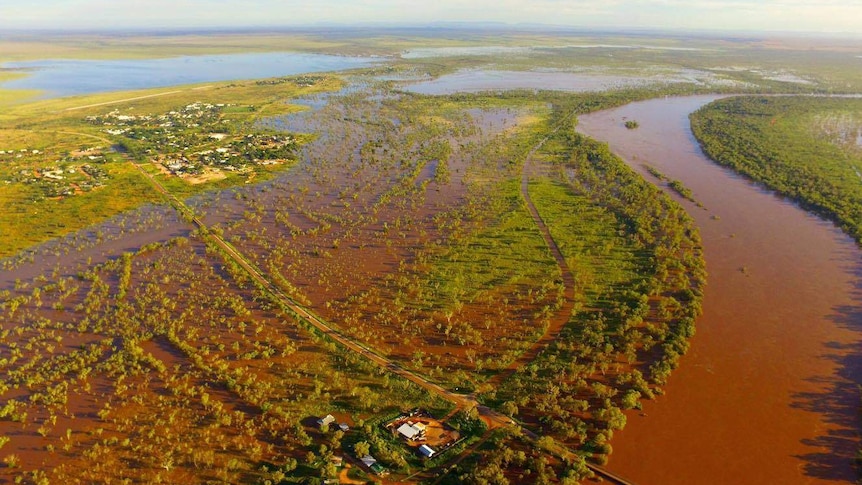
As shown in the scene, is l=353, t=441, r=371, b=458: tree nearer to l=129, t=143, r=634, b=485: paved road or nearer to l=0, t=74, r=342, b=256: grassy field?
l=129, t=143, r=634, b=485: paved road

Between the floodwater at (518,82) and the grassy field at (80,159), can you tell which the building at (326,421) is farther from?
the floodwater at (518,82)

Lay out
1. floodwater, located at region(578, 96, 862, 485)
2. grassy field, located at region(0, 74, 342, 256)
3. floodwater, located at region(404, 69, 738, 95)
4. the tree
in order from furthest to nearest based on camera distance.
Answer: floodwater, located at region(404, 69, 738, 95) → grassy field, located at region(0, 74, 342, 256) → floodwater, located at region(578, 96, 862, 485) → the tree

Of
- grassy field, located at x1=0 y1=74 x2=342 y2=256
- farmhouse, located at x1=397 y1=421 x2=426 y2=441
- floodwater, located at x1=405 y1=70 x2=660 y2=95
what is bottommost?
farmhouse, located at x1=397 y1=421 x2=426 y2=441

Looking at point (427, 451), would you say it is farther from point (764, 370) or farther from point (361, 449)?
point (764, 370)

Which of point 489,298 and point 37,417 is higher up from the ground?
point 489,298

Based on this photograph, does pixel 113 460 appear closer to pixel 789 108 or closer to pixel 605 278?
Answer: pixel 605 278

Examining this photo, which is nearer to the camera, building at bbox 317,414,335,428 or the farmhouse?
the farmhouse

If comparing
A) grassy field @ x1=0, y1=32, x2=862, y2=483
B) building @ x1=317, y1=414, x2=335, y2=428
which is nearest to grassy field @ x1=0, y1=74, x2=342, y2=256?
grassy field @ x1=0, y1=32, x2=862, y2=483

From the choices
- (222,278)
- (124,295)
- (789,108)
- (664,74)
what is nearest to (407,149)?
(222,278)
